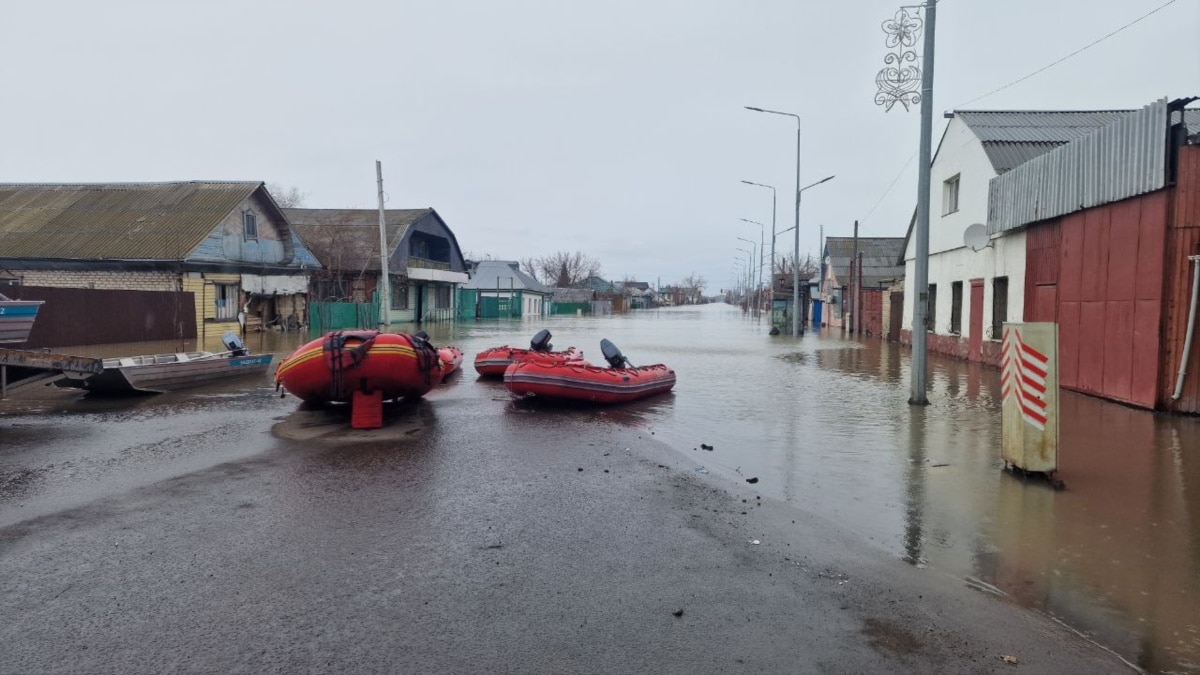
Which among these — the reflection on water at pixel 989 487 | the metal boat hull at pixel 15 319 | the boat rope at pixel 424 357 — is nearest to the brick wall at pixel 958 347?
the reflection on water at pixel 989 487

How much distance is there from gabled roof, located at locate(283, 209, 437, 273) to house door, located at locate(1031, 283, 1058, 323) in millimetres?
32987

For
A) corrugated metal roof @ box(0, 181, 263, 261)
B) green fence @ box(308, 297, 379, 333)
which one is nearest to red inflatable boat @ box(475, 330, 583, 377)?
corrugated metal roof @ box(0, 181, 263, 261)

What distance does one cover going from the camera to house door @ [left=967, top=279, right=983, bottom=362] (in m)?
19.2

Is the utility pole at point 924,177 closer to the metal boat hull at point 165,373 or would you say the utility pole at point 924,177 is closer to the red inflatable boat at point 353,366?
the red inflatable boat at point 353,366

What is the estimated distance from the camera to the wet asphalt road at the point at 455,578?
12.3 feet

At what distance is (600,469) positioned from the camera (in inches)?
307

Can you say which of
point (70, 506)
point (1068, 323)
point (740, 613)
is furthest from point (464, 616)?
point (1068, 323)

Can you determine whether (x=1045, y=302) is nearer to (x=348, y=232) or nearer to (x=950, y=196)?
(x=950, y=196)

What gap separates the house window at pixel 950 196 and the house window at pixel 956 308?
205cm

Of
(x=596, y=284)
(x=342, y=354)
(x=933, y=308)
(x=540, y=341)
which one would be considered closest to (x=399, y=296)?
(x=933, y=308)

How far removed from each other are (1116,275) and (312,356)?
11.8m

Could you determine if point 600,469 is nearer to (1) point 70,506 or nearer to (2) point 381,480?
(2) point 381,480

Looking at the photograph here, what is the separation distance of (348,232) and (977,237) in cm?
3558

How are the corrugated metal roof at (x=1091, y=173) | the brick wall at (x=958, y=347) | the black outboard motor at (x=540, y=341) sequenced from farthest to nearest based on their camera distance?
the brick wall at (x=958, y=347) < the black outboard motor at (x=540, y=341) < the corrugated metal roof at (x=1091, y=173)
